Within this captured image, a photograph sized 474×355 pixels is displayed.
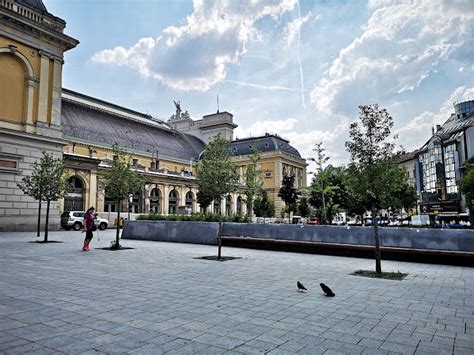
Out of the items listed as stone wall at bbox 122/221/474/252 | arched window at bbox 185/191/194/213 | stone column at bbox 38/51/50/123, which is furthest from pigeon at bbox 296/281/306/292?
arched window at bbox 185/191/194/213

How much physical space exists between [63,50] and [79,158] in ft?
39.2

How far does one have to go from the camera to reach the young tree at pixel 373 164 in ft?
37.1

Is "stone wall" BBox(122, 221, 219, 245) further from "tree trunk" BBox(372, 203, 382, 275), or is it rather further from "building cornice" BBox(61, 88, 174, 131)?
"building cornice" BBox(61, 88, 174, 131)

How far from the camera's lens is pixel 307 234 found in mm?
17469

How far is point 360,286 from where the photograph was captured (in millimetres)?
8914

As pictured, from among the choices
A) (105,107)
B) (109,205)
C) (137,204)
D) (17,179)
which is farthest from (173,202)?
(17,179)

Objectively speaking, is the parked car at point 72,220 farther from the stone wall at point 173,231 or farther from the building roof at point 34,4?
the building roof at point 34,4

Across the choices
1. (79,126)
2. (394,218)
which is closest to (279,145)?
(394,218)

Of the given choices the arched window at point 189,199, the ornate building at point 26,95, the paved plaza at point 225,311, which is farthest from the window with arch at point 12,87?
the arched window at point 189,199

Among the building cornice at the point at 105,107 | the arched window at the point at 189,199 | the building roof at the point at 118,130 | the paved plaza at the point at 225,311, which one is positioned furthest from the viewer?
the building cornice at the point at 105,107

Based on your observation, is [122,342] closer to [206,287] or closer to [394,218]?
[206,287]

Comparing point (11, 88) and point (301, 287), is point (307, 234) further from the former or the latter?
point (11, 88)

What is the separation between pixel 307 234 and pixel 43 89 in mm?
25026

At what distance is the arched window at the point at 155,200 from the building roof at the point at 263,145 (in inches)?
1287
